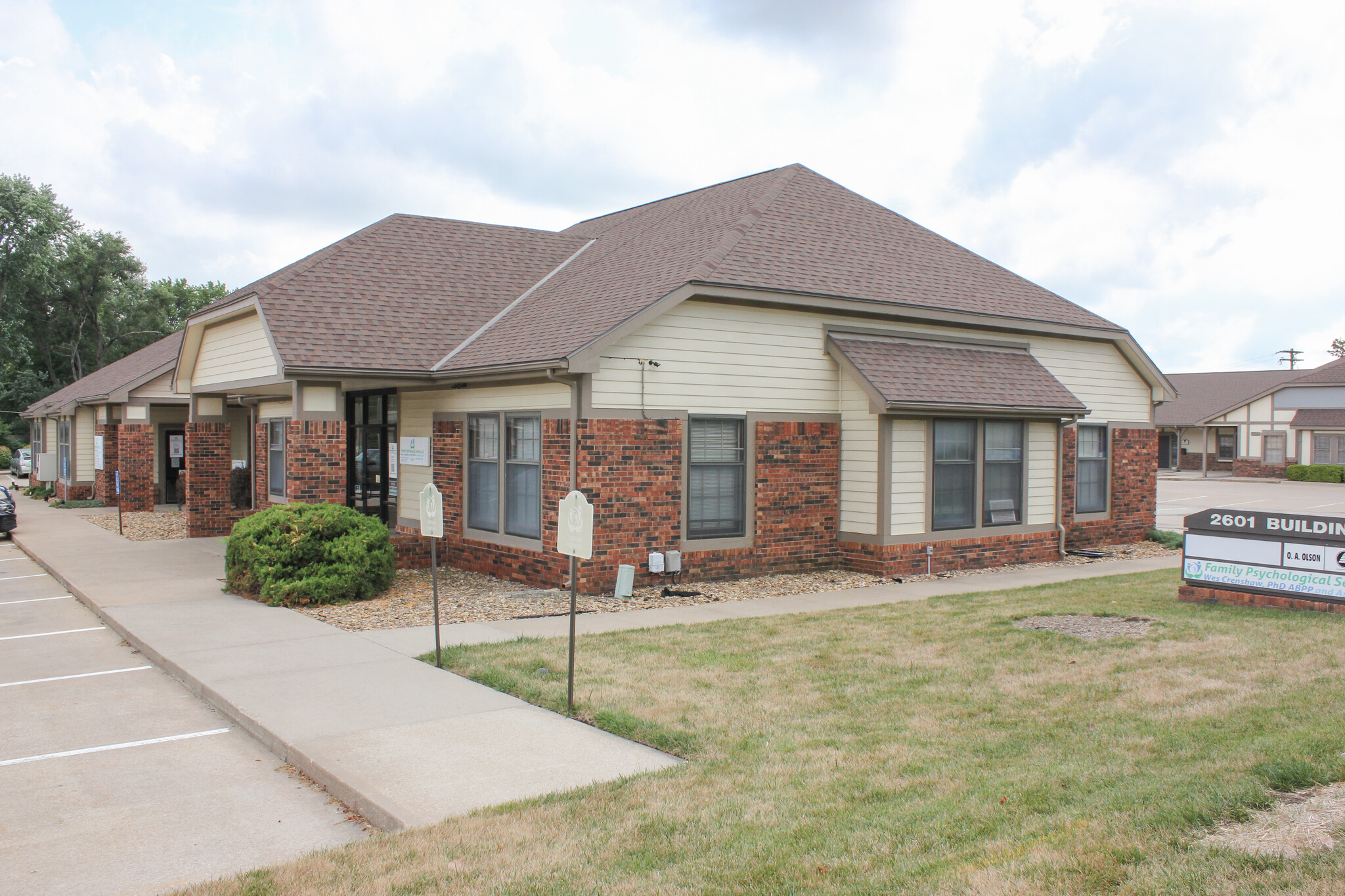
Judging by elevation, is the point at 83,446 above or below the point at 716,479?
above

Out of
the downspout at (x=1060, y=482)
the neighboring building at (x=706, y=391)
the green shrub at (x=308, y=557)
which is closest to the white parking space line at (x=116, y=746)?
the green shrub at (x=308, y=557)

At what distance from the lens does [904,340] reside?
1577 centimetres

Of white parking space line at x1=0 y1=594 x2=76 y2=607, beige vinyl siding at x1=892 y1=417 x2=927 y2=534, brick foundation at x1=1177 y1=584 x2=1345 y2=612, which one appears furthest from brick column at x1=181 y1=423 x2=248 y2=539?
brick foundation at x1=1177 y1=584 x2=1345 y2=612

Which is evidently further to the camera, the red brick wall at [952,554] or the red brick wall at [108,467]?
the red brick wall at [108,467]

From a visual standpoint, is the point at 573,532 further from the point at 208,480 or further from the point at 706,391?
the point at 208,480

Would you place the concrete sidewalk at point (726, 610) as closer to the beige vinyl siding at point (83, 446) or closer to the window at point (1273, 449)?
the beige vinyl siding at point (83, 446)

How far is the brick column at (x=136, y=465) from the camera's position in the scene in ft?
86.2

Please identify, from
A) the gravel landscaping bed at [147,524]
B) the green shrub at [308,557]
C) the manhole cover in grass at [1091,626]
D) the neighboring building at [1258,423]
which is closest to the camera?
the manhole cover in grass at [1091,626]

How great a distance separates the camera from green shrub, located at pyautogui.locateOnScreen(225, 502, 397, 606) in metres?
12.6

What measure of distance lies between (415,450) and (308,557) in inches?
146

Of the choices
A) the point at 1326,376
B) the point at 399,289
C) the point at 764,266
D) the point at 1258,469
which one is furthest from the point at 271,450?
the point at 1326,376

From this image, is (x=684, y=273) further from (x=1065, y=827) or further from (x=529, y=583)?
(x=1065, y=827)

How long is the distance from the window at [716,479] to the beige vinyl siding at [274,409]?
26.5 feet

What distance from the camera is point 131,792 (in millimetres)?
6266
